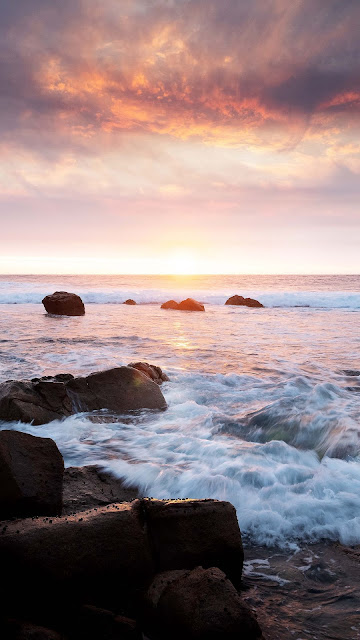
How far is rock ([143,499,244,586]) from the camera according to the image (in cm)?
274

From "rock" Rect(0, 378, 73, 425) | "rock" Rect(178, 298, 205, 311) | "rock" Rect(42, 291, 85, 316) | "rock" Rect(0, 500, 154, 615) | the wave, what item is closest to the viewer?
"rock" Rect(0, 500, 154, 615)

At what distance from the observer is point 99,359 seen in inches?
422

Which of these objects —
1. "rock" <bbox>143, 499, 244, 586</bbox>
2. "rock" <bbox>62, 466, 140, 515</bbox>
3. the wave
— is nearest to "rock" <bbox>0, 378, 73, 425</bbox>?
"rock" <bbox>62, 466, 140, 515</bbox>

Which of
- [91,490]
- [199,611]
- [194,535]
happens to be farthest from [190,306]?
[199,611]

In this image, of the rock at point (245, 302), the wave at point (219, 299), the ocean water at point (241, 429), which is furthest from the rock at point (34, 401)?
the wave at point (219, 299)

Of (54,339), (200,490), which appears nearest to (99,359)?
(54,339)

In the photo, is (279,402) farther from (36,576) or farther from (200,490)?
(36,576)

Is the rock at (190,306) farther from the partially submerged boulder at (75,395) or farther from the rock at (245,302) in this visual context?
the partially submerged boulder at (75,395)

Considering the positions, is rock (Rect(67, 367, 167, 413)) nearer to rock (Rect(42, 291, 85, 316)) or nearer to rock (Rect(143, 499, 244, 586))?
rock (Rect(143, 499, 244, 586))

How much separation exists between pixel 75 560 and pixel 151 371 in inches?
242

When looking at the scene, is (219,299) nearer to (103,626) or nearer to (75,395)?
(75,395)

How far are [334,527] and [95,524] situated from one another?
86.1 inches

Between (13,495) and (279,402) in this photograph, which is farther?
(279,402)

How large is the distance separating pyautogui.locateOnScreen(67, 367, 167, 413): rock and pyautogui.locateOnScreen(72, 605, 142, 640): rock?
4495 millimetres
